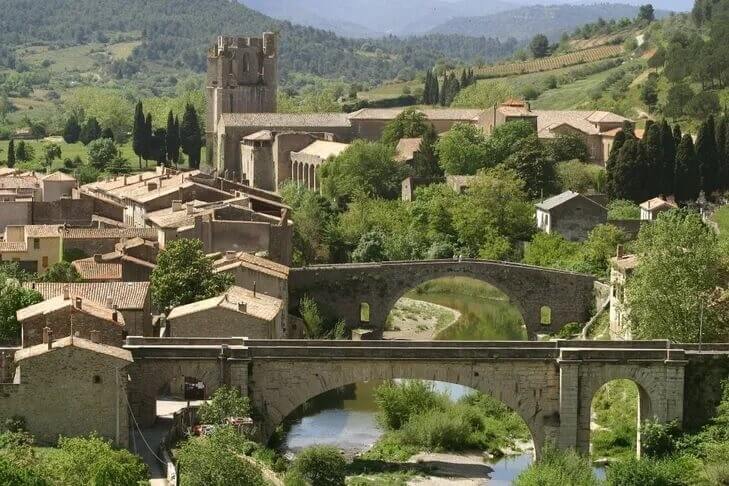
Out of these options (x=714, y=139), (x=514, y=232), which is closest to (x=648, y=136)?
(x=714, y=139)

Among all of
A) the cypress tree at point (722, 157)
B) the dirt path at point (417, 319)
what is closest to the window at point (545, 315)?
the dirt path at point (417, 319)

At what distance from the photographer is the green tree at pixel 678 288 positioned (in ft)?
153

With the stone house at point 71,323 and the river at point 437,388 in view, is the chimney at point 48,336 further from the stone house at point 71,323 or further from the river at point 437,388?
the river at point 437,388

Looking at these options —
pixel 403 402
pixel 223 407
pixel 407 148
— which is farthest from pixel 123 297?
pixel 407 148

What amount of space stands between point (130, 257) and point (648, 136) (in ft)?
106

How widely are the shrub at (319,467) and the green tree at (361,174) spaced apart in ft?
153

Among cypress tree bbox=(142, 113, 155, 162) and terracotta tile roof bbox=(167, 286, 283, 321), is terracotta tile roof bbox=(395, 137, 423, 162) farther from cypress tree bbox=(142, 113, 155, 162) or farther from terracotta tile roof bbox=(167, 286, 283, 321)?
terracotta tile roof bbox=(167, 286, 283, 321)

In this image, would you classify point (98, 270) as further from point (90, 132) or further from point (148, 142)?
point (90, 132)

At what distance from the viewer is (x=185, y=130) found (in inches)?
4291

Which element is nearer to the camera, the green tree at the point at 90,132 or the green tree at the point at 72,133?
the green tree at the point at 90,132

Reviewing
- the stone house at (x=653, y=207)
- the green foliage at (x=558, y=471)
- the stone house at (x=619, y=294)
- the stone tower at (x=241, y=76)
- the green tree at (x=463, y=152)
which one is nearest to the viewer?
the green foliage at (x=558, y=471)

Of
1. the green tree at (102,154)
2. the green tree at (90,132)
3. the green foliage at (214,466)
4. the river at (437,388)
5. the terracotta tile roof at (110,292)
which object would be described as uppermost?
the green tree at (90,132)

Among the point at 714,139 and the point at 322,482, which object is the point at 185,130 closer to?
the point at 714,139

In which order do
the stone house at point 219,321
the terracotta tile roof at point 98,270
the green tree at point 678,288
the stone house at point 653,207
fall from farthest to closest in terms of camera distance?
the stone house at point 653,207 < the terracotta tile roof at point 98,270 < the green tree at point 678,288 < the stone house at point 219,321
